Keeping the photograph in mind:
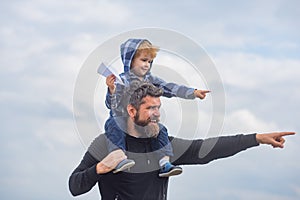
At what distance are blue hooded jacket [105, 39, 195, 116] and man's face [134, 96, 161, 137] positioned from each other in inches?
8.7

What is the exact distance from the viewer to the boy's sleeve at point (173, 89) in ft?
24.6

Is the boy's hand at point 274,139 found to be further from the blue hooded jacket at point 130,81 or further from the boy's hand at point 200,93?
the blue hooded jacket at point 130,81

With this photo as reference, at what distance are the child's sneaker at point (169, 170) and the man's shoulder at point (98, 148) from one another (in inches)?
26.7

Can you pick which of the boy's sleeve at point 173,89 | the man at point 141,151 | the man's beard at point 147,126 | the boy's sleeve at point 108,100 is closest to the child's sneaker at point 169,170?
the man at point 141,151

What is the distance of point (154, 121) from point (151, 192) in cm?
80

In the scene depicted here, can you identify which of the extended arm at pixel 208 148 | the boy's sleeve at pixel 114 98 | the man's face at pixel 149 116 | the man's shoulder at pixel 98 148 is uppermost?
the boy's sleeve at pixel 114 98

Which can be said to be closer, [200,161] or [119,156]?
[119,156]

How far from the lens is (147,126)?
7402mm

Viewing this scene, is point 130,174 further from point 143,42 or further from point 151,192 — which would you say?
point 143,42

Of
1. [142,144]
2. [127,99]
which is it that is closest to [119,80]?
[127,99]

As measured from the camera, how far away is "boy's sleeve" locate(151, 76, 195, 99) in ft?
24.6

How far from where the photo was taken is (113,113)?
24.4 feet

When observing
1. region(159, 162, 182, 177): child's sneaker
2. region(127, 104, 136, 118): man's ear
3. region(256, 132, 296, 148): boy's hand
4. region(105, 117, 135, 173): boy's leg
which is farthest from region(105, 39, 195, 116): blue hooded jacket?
region(256, 132, 296, 148): boy's hand

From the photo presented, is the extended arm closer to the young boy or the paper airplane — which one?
the young boy
